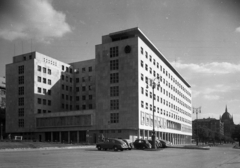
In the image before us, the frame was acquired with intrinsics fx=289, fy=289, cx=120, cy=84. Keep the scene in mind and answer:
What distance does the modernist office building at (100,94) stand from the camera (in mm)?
70000

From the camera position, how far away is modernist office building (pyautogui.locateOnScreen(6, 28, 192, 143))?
230 ft

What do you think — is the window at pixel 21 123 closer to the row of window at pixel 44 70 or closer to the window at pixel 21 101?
the window at pixel 21 101

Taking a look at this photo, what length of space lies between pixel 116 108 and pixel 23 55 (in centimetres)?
3761

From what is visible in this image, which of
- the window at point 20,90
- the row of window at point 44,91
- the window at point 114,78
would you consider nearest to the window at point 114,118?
the window at point 114,78

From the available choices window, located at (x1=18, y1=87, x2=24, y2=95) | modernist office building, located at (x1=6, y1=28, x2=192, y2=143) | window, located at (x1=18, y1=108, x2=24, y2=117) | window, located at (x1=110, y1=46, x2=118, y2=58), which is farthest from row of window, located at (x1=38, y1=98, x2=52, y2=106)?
window, located at (x1=110, y1=46, x2=118, y2=58)

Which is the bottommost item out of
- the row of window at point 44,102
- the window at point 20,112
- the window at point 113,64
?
the window at point 20,112

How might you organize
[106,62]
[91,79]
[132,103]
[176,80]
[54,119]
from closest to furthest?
[132,103] → [106,62] → [54,119] → [91,79] → [176,80]

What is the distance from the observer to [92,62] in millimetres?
95062

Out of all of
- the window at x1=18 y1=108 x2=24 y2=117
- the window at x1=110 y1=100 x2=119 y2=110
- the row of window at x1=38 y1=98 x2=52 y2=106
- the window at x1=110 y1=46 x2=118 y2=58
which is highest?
the window at x1=110 y1=46 x2=118 y2=58

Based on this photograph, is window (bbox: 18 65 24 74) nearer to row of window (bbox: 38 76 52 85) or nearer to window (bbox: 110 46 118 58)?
row of window (bbox: 38 76 52 85)

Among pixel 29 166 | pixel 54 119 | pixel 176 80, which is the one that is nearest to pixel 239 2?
pixel 29 166

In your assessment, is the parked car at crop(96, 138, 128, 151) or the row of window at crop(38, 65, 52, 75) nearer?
the parked car at crop(96, 138, 128, 151)

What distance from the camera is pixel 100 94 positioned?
2886 inches

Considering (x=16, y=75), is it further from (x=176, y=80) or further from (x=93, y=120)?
(x=176, y=80)
